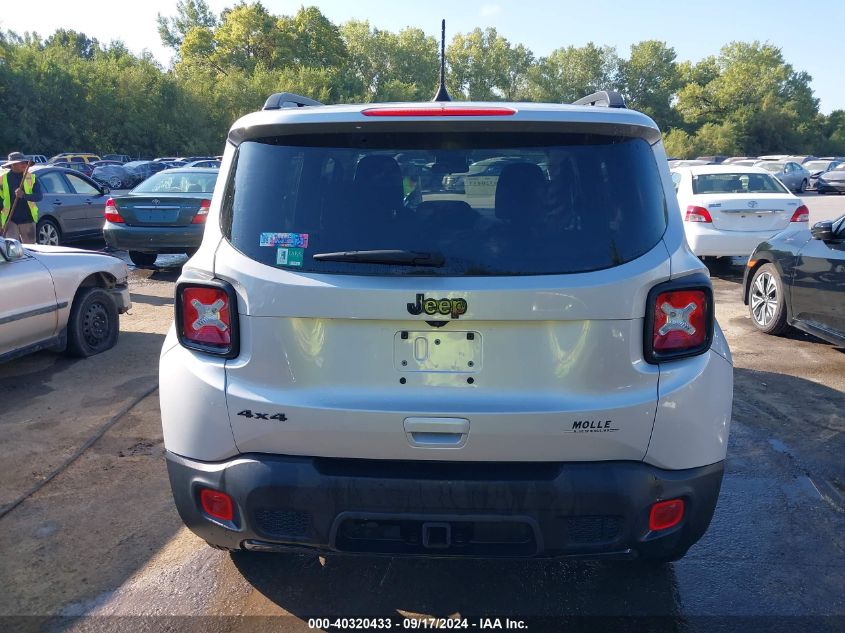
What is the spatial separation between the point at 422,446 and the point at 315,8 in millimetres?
88726

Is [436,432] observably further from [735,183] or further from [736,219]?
[735,183]

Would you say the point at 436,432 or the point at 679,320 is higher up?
the point at 679,320

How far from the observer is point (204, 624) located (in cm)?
282

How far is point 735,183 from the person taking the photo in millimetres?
11195

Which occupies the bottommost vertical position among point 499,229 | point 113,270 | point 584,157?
point 113,270

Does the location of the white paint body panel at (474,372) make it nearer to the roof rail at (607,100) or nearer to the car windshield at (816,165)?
the roof rail at (607,100)

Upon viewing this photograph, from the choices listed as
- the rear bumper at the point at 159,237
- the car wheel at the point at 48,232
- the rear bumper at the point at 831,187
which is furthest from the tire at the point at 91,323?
the rear bumper at the point at 831,187

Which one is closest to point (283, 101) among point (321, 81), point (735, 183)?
point (735, 183)

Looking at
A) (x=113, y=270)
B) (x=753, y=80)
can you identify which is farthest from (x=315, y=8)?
(x=113, y=270)

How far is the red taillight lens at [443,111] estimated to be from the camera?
239cm

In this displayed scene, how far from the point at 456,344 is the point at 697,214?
29.6 ft

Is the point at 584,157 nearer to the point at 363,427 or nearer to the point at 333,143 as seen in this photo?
the point at 333,143

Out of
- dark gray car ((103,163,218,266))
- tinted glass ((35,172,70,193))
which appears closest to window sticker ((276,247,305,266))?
dark gray car ((103,163,218,266))

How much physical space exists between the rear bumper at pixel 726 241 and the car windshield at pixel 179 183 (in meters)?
7.26
